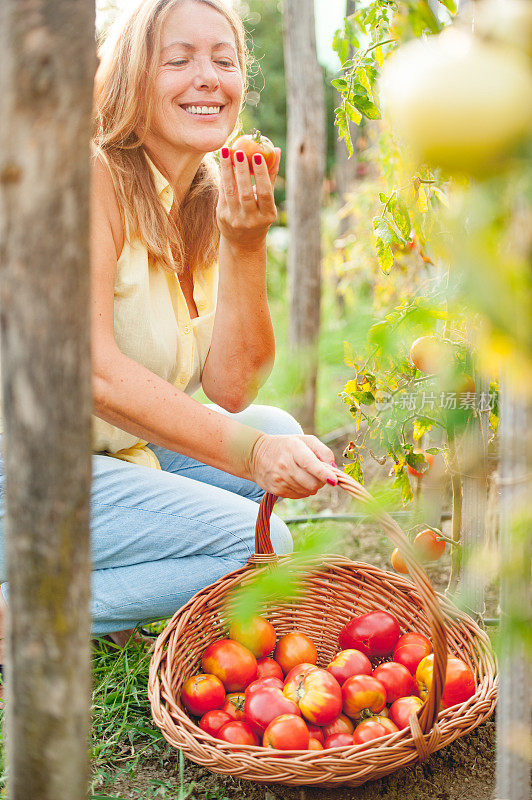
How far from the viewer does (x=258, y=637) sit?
1310 mm

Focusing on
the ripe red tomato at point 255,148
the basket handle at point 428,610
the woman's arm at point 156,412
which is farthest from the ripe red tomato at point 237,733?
the ripe red tomato at point 255,148

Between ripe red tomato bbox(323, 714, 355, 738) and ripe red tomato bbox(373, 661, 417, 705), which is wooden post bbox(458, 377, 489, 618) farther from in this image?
ripe red tomato bbox(323, 714, 355, 738)

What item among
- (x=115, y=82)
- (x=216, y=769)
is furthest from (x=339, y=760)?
(x=115, y=82)

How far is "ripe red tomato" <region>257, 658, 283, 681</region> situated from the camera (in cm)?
128

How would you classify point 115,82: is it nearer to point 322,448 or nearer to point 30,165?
point 322,448

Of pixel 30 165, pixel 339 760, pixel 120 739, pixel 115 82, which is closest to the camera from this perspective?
pixel 30 165

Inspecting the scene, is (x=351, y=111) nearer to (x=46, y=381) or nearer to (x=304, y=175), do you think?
(x=46, y=381)

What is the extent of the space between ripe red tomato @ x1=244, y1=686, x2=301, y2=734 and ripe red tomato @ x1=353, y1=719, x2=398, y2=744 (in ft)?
0.29

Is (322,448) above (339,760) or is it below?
above

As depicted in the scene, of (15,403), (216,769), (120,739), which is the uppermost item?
(15,403)

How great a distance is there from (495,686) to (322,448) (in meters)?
0.42

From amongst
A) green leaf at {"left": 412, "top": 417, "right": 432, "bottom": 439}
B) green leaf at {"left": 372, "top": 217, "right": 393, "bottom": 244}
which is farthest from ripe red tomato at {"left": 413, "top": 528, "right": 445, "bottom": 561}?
green leaf at {"left": 372, "top": 217, "right": 393, "bottom": 244}

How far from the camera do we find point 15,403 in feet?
1.98

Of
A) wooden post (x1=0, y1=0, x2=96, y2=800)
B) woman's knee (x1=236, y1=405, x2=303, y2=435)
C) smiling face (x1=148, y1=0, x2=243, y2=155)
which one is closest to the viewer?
wooden post (x1=0, y1=0, x2=96, y2=800)
